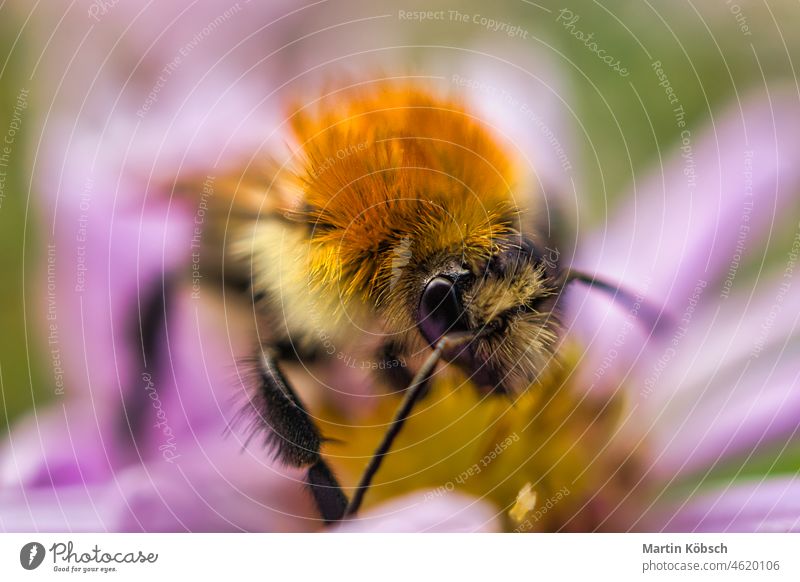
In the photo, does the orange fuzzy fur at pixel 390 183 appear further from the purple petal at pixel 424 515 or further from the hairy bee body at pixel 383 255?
the purple petal at pixel 424 515

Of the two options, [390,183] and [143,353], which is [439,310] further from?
[143,353]

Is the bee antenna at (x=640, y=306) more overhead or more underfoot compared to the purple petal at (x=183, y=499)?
more overhead

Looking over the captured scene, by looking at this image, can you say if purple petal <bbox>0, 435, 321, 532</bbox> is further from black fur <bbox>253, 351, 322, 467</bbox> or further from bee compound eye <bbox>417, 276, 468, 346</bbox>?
bee compound eye <bbox>417, 276, 468, 346</bbox>

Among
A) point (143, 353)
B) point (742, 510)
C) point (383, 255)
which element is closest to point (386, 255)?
point (383, 255)
